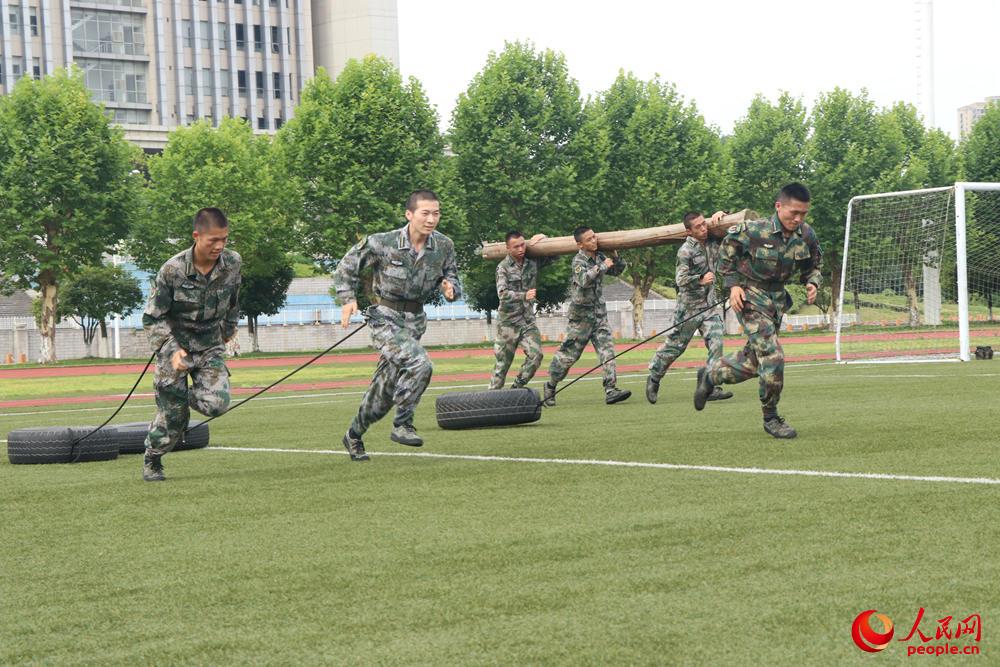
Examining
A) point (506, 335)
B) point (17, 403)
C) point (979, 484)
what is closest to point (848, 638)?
point (979, 484)

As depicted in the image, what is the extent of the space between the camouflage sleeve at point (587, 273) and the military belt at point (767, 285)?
5.60 m

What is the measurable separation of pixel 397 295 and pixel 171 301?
196cm

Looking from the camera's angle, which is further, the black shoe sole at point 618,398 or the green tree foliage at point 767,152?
the green tree foliage at point 767,152

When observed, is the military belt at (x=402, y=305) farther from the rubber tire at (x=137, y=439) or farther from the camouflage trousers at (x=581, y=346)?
the camouflage trousers at (x=581, y=346)

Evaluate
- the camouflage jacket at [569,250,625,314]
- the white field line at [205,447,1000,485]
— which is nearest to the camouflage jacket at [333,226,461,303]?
the white field line at [205,447,1000,485]

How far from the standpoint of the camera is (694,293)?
16.4m

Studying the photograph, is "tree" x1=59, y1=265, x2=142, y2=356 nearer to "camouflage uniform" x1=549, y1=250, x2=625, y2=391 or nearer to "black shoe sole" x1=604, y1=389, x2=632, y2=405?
"camouflage uniform" x1=549, y1=250, x2=625, y2=391

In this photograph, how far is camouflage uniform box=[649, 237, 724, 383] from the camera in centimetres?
1609

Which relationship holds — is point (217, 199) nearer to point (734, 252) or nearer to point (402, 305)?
point (402, 305)

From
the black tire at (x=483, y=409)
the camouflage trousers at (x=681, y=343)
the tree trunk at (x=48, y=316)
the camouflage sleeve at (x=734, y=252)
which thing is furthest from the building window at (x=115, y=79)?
the camouflage sleeve at (x=734, y=252)

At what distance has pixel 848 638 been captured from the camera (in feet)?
13.3

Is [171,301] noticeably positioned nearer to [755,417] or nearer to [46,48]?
[755,417]

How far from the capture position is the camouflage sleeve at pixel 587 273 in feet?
53.4

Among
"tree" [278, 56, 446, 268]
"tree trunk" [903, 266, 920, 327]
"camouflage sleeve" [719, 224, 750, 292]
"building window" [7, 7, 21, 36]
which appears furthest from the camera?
"building window" [7, 7, 21, 36]
